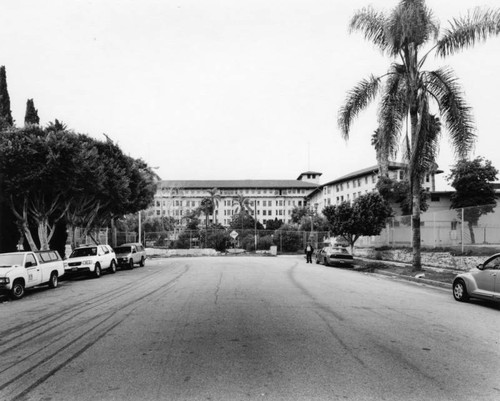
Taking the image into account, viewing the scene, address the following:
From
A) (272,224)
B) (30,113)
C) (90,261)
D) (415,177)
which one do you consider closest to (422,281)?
(415,177)

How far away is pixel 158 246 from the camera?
2124 inches

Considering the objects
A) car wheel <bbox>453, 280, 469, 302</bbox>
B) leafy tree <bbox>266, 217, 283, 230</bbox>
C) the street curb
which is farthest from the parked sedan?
leafy tree <bbox>266, 217, 283, 230</bbox>

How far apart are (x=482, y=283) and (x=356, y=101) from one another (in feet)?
35.0

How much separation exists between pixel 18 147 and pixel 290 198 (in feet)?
391

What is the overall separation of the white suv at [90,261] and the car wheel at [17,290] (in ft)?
21.9

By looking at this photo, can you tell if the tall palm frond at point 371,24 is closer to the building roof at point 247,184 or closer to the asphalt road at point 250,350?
the asphalt road at point 250,350

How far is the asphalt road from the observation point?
4.86 m

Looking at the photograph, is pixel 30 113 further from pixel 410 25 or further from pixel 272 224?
pixel 272 224

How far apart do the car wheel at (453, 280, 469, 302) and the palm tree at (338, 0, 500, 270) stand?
724cm

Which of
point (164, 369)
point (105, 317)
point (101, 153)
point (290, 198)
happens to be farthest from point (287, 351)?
point (290, 198)

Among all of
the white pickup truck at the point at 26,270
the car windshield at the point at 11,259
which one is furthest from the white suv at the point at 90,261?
the car windshield at the point at 11,259

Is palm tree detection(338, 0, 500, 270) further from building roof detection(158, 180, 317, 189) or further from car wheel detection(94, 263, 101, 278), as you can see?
building roof detection(158, 180, 317, 189)

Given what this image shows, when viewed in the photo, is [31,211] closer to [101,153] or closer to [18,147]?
[18,147]

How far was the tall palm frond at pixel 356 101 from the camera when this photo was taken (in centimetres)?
1984
